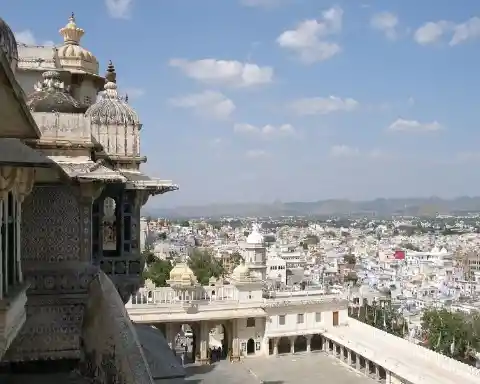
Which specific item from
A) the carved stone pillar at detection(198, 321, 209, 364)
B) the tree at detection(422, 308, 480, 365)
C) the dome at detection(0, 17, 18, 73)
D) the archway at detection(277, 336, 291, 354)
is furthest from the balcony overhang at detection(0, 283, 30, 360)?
the tree at detection(422, 308, 480, 365)

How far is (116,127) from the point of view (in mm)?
7840

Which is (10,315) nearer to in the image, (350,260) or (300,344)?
(300,344)

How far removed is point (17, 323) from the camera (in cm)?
438

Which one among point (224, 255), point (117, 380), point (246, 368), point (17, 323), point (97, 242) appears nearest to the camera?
point (17, 323)

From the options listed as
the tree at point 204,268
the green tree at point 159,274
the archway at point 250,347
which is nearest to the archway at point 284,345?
the archway at point 250,347

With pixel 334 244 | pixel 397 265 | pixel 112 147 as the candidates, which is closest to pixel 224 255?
pixel 397 265

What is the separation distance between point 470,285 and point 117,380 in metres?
52.8

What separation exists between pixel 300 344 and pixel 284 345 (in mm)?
852

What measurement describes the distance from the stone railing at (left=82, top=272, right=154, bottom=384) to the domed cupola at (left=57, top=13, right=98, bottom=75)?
5033 millimetres

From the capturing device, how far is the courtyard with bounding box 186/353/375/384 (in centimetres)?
1856

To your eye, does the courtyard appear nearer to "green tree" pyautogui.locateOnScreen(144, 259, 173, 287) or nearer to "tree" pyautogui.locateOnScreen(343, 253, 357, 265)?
"green tree" pyautogui.locateOnScreen(144, 259, 173, 287)

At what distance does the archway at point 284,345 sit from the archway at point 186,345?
11.6 feet

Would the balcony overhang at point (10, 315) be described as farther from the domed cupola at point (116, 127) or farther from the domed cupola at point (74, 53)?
the domed cupola at point (74, 53)

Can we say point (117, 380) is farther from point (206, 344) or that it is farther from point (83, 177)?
point (206, 344)
